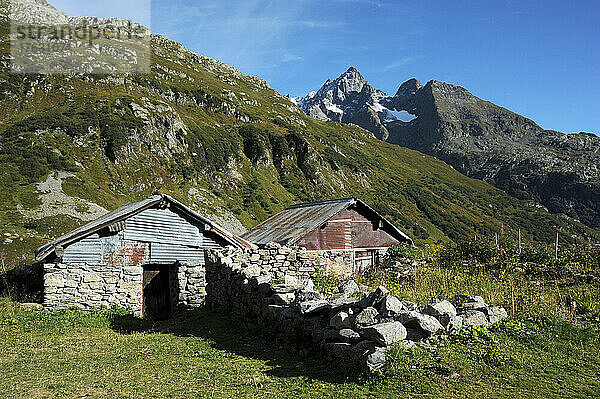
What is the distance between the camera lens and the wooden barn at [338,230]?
24.4m

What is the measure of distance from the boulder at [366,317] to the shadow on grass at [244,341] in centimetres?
75

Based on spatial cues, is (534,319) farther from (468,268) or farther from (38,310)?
(38,310)

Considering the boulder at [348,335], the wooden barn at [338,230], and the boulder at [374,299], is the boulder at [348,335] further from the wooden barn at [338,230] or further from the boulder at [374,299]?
the wooden barn at [338,230]

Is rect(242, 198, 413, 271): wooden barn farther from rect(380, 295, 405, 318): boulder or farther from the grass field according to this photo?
rect(380, 295, 405, 318): boulder

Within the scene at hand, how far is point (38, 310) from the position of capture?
16031 mm

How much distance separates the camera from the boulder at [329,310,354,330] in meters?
7.35

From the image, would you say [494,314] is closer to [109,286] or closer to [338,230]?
[109,286]

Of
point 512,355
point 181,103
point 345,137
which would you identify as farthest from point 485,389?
point 345,137

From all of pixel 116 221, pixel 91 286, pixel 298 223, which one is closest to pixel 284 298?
pixel 91 286

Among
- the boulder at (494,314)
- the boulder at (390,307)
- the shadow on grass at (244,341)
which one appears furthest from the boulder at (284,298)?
the boulder at (494,314)

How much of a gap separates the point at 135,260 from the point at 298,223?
33.5ft

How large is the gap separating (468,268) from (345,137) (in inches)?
6438

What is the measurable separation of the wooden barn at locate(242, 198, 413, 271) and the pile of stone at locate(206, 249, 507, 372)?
1254 centimetres

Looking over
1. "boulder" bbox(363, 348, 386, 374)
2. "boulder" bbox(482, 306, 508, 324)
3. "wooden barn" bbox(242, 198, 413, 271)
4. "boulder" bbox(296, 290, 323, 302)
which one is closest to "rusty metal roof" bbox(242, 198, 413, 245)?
"wooden barn" bbox(242, 198, 413, 271)
